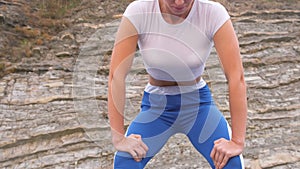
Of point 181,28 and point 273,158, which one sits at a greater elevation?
point 181,28

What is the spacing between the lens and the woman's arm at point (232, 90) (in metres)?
1.55

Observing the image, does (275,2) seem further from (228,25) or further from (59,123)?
(228,25)

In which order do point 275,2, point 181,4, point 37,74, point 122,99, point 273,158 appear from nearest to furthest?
point 181,4
point 122,99
point 273,158
point 37,74
point 275,2

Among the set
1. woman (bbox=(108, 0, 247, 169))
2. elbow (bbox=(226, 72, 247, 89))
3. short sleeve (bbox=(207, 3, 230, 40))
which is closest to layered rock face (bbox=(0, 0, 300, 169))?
woman (bbox=(108, 0, 247, 169))

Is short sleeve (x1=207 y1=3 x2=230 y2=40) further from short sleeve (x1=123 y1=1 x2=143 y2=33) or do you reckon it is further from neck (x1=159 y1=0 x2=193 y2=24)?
short sleeve (x1=123 y1=1 x2=143 y2=33)

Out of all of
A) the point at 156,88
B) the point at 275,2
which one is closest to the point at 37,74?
the point at 156,88

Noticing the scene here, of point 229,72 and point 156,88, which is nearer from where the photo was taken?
point 229,72

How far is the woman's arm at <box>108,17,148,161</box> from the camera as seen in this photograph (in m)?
1.58

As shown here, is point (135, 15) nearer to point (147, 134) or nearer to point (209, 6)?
point (209, 6)

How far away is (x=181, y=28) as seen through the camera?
5.21 feet

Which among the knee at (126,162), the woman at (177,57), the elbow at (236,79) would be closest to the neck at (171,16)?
the woman at (177,57)

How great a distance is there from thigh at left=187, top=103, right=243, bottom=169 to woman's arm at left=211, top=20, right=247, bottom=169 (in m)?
0.06

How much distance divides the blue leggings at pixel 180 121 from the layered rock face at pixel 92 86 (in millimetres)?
1470

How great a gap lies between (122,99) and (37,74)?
301cm
